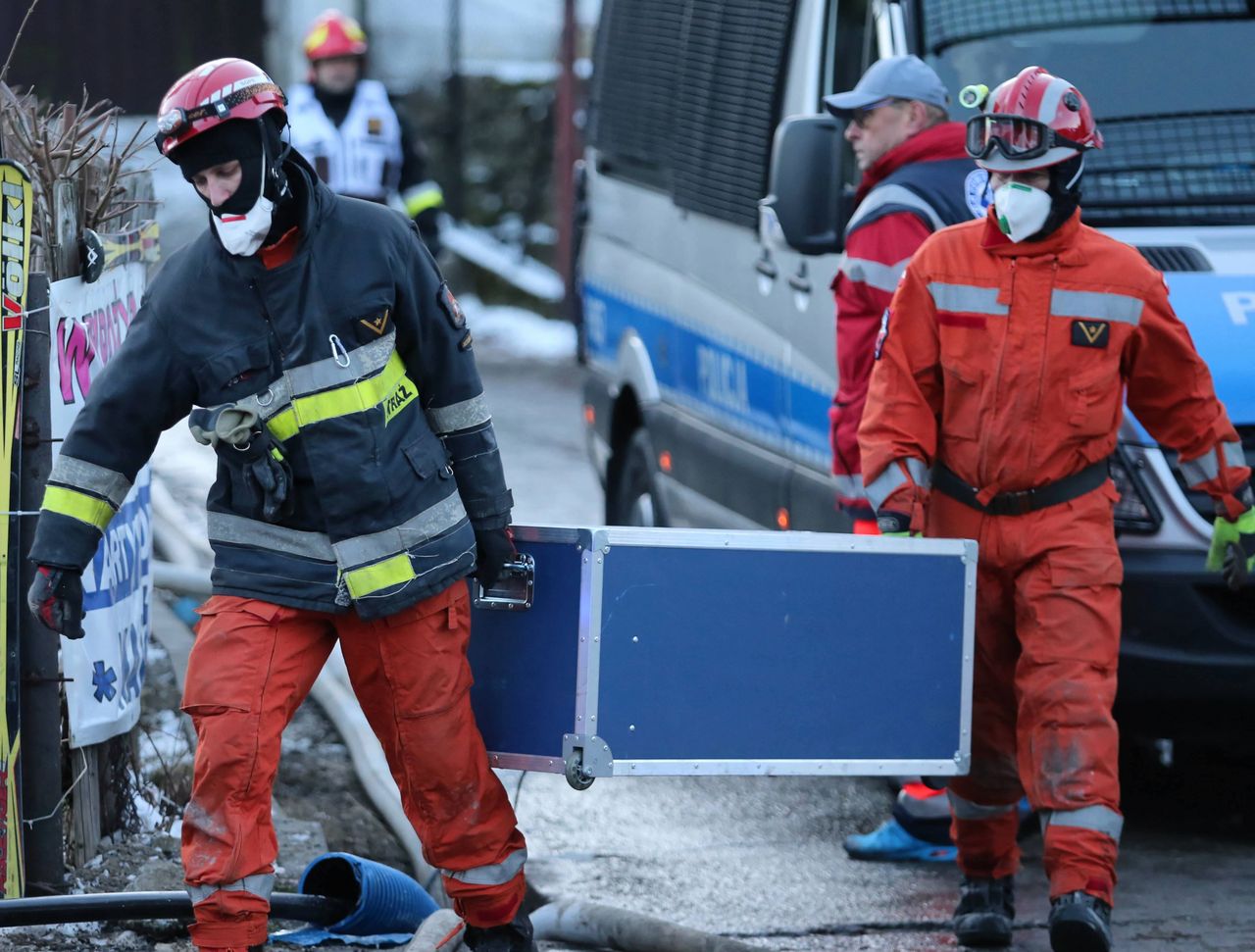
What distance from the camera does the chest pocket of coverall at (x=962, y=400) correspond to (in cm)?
445

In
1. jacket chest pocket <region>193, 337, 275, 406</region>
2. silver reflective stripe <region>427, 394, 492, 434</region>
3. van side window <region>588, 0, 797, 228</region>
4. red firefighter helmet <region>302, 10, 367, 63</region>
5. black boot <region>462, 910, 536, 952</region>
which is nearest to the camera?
jacket chest pocket <region>193, 337, 275, 406</region>

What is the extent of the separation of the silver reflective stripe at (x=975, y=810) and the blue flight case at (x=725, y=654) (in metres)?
0.26

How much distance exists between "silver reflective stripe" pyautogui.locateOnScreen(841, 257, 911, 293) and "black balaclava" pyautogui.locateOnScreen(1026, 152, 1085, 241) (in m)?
0.64

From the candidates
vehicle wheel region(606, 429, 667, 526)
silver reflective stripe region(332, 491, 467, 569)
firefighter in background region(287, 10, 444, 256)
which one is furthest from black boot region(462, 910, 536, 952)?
firefighter in background region(287, 10, 444, 256)

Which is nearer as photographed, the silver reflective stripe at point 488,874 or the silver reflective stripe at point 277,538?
the silver reflective stripe at point 277,538

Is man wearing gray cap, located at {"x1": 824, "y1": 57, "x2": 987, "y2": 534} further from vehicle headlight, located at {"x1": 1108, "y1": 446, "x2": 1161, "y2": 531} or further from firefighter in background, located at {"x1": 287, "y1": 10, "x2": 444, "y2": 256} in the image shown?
firefighter in background, located at {"x1": 287, "y1": 10, "x2": 444, "y2": 256}

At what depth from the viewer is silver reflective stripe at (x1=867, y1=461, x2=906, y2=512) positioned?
14.6 ft

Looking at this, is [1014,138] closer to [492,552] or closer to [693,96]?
[492,552]

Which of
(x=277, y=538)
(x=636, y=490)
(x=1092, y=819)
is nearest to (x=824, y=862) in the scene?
(x=1092, y=819)

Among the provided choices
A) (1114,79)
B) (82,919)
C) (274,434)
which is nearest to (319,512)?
(274,434)

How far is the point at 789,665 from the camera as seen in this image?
14.3ft

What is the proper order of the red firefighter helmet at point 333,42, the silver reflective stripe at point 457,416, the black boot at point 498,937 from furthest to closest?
the red firefighter helmet at point 333,42, the black boot at point 498,937, the silver reflective stripe at point 457,416

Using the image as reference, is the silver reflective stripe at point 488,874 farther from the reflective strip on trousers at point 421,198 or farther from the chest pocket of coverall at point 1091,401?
Result: the reflective strip on trousers at point 421,198

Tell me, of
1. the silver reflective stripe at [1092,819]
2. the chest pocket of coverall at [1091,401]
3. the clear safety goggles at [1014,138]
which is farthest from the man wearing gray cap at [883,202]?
the silver reflective stripe at [1092,819]
